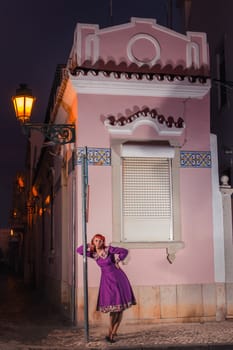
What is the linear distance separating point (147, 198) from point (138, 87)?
2137 millimetres

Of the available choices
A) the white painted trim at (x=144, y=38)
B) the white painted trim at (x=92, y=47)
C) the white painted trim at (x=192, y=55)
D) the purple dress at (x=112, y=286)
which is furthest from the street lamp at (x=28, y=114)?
the purple dress at (x=112, y=286)

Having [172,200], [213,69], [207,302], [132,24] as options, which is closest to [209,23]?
[213,69]

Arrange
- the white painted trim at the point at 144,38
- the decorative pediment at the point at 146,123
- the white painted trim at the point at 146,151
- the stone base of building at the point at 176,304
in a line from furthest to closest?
the white painted trim at the point at 144,38 < the decorative pediment at the point at 146,123 < the white painted trim at the point at 146,151 < the stone base of building at the point at 176,304

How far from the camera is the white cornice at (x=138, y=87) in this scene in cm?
1174

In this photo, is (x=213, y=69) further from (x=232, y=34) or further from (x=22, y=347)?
(x=22, y=347)

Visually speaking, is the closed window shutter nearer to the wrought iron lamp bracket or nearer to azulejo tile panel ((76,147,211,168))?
azulejo tile panel ((76,147,211,168))

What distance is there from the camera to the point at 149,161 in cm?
1201

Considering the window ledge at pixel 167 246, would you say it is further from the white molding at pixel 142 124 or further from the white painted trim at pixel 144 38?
the white painted trim at pixel 144 38

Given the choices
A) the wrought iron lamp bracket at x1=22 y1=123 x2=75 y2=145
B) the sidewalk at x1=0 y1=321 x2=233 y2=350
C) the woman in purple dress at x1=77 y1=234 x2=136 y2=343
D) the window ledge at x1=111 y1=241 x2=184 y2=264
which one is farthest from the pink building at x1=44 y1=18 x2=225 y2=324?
the woman in purple dress at x1=77 y1=234 x2=136 y2=343

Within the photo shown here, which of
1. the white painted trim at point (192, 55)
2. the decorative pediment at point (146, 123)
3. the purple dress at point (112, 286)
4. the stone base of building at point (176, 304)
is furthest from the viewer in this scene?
the white painted trim at point (192, 55)

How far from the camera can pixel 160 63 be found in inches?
482

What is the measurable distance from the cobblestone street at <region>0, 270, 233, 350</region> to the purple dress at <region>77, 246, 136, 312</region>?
0.60m

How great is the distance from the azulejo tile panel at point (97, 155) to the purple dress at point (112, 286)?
7.93 ft

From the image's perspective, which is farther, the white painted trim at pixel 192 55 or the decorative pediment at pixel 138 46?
the white painted trim at pixel 192 55
